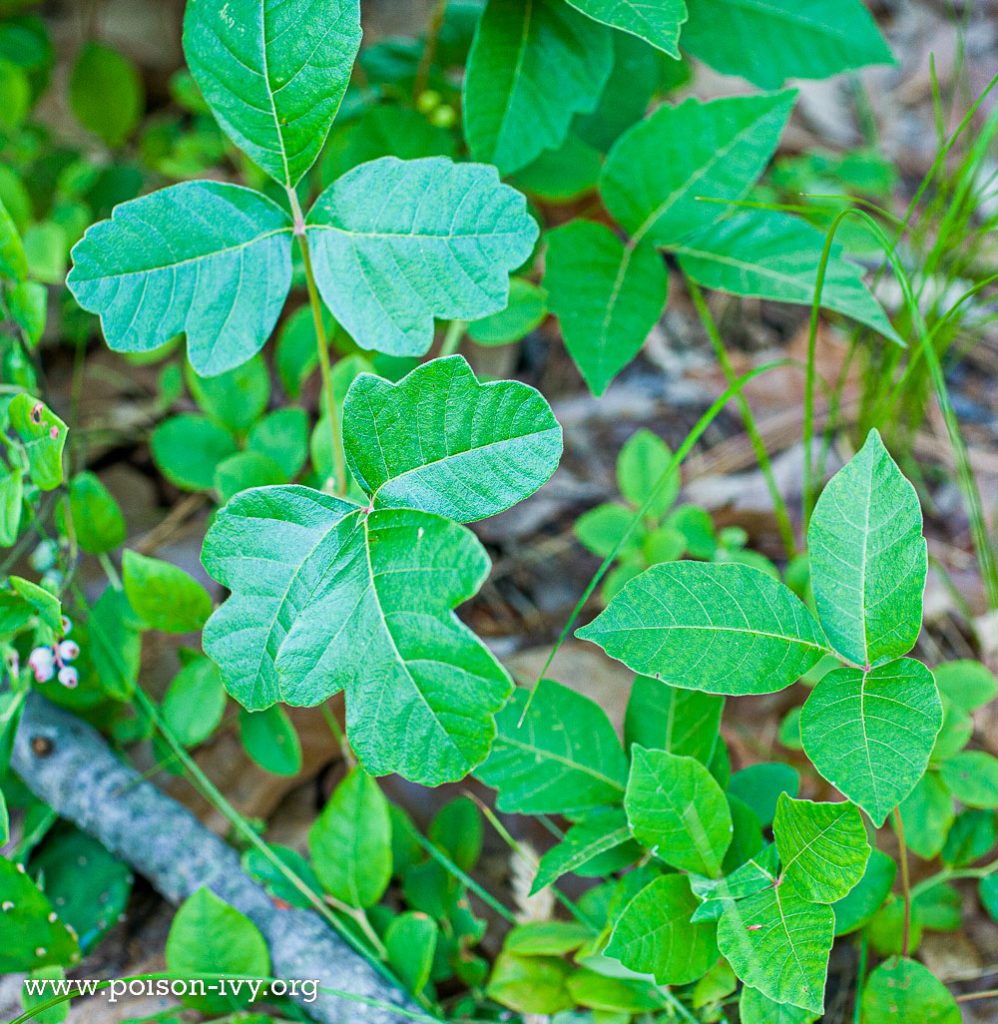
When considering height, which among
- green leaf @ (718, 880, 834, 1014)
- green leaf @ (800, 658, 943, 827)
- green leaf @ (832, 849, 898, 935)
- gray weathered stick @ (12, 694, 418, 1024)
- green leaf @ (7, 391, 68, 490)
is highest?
green leaf @ (7, 391, 68, 490)

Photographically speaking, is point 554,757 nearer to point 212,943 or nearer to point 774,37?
point 212,943

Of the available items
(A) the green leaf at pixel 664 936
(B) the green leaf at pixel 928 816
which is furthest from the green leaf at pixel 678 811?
(B) the green leaf at pixel 928 816

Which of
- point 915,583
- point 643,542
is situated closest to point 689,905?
point 915,583

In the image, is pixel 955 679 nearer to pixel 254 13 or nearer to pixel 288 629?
pixel 288 629

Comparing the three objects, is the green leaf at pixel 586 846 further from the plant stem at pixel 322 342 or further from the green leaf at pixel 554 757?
the plant stem at pixel 322 342

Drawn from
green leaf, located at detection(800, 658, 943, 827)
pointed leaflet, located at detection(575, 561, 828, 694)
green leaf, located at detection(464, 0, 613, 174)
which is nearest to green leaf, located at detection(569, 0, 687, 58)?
green leaf, located at detection(464, 0, 613, 174)

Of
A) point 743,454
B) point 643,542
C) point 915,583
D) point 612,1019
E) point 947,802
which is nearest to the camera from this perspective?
point 915,583

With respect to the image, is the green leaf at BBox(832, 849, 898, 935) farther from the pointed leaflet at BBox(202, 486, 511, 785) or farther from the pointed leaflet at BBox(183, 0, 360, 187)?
the pointed leaflet at BBox(183, 0, 360, 187)

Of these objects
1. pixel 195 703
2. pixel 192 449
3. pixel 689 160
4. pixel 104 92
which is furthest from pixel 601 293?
pixel 104 92
